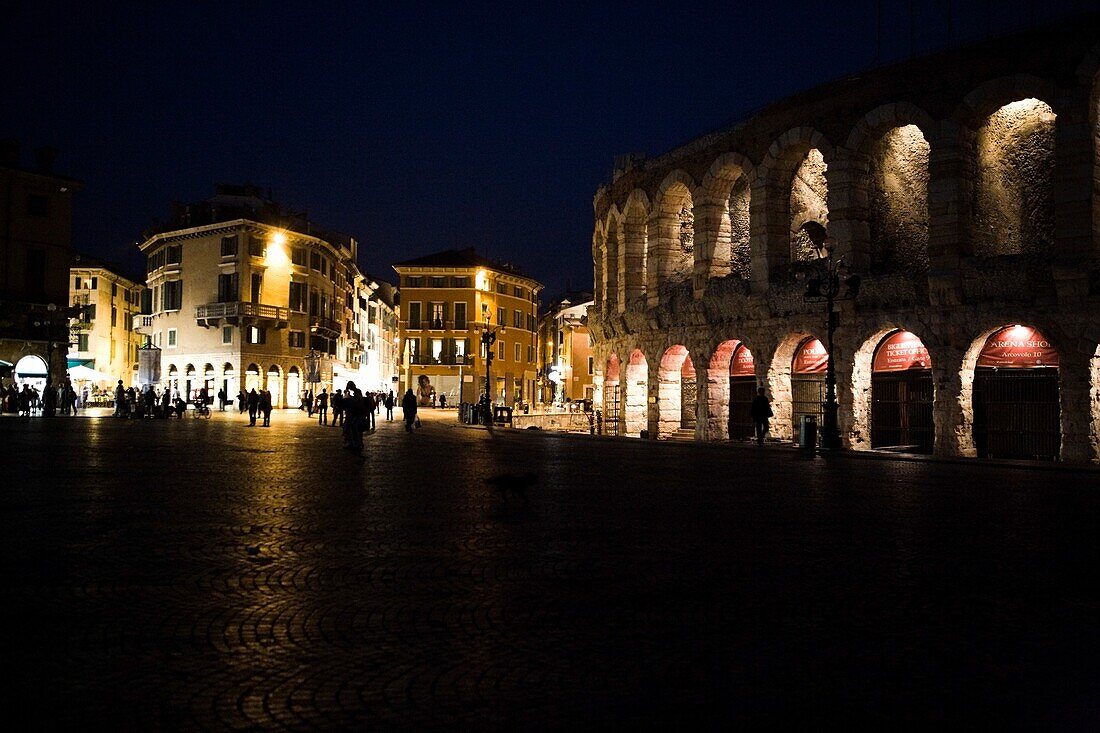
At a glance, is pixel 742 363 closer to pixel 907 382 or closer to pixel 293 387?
pixel 907 382

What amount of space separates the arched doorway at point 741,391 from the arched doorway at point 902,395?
16.6ft

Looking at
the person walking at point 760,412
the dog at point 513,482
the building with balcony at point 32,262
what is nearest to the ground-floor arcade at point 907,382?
the person walking at point 760,412

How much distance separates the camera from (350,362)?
82750mm

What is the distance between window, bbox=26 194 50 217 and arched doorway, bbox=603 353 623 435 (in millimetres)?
33237

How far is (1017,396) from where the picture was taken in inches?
942

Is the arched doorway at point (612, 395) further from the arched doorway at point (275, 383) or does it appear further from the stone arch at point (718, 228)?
the arched doorway at point (275, 383)

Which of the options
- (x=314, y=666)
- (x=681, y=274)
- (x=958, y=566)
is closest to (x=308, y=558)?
(x=314, y=666)

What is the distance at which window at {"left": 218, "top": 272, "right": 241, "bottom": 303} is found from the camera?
6038 centimetres

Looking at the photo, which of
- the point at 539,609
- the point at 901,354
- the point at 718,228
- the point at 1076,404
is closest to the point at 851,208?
the point at 901,354

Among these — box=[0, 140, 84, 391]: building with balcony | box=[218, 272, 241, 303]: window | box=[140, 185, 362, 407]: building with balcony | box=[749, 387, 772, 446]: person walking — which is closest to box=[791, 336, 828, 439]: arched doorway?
box=[749, 387, 772, 446]: person walking

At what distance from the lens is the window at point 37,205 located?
49625 millimetres

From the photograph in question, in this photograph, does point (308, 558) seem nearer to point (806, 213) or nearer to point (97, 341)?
point (806, 213)

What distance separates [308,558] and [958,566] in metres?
5.52

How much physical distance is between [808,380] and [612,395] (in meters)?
12.0
